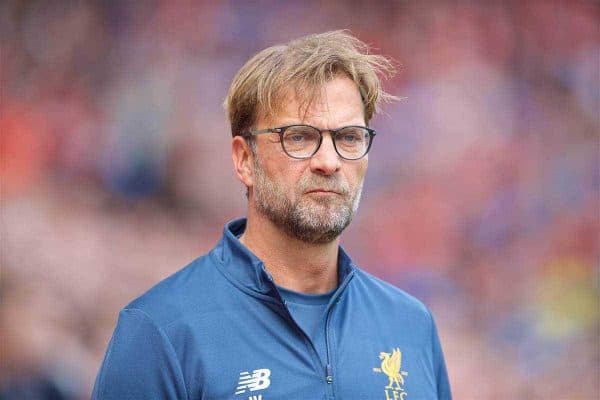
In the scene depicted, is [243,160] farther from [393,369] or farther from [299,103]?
[393,369]

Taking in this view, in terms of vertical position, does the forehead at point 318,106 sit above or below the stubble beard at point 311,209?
above

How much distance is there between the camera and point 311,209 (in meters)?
2.41

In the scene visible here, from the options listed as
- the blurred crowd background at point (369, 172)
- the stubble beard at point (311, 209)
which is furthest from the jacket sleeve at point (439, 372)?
the blurred crowd background at point (369, 172)

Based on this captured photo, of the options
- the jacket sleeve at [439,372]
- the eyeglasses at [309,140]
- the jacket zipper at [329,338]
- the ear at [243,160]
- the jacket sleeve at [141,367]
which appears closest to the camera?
the jacket sleeve at [141,367]

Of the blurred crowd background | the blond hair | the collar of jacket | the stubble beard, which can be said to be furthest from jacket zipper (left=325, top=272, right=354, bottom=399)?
the blurred crowd background

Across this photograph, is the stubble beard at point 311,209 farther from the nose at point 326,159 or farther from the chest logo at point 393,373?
the chest logo at point 393,373

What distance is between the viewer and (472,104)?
5156 mm

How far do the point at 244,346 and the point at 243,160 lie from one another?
0.57m

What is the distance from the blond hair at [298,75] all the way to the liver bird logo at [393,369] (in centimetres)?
66

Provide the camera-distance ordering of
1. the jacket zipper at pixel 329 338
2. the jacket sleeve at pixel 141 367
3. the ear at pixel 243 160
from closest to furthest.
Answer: the jacket sleeve at pixel 141 367
the jacket zipper at pixel 329 338
the ear at pixel 243 160

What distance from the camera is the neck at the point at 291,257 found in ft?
8.19

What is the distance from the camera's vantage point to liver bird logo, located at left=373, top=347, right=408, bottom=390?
2.43 m

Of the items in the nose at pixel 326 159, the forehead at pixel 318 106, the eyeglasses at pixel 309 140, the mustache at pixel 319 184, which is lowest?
the mustache at pixel 319 184

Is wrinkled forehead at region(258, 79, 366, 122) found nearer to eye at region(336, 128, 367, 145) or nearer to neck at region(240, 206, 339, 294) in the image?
eye at region(336, 128, 367, 145)
